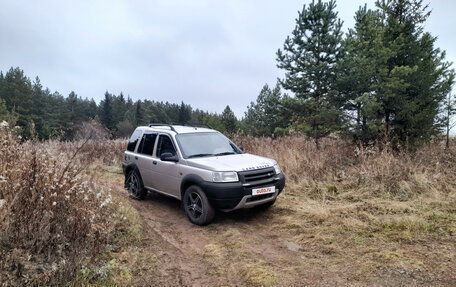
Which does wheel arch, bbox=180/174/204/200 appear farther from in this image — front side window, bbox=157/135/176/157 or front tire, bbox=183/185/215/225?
front side window, bbox=157/135/176/157

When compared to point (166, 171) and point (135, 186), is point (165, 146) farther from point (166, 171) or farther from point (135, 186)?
point (135, 186)

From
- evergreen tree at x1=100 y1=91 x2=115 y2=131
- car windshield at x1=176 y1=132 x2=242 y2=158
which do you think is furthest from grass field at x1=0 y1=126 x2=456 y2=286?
evergreen tree at x1=100 y1=91 x2=115 y2=131

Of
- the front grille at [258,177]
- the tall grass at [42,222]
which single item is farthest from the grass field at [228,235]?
the front grille at [258,177]

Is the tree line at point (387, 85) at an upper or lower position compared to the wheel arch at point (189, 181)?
upper

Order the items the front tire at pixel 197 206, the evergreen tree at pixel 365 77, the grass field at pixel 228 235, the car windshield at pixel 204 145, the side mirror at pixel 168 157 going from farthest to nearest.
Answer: the evergreen tree at pixel 365 77 → the car windshield at pixel 204 145 → the side mirror at pixel 168 157 → the front tire at pixel 197 206 → the grass field at pixel 228 235

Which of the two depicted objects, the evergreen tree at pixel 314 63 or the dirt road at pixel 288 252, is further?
the evergreen tree at pixel 314 63

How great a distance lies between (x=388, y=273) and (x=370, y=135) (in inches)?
320

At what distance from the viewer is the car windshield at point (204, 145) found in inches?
283

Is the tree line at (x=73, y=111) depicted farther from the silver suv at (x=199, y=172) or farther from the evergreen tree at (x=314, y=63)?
the silver suv at (x=199, y=172)

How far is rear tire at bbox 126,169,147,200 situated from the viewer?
8.45 m

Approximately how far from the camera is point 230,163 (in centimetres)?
658

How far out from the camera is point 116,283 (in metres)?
3.92

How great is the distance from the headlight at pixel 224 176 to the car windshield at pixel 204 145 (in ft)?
3.27

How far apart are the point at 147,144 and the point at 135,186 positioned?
1.21 metres
